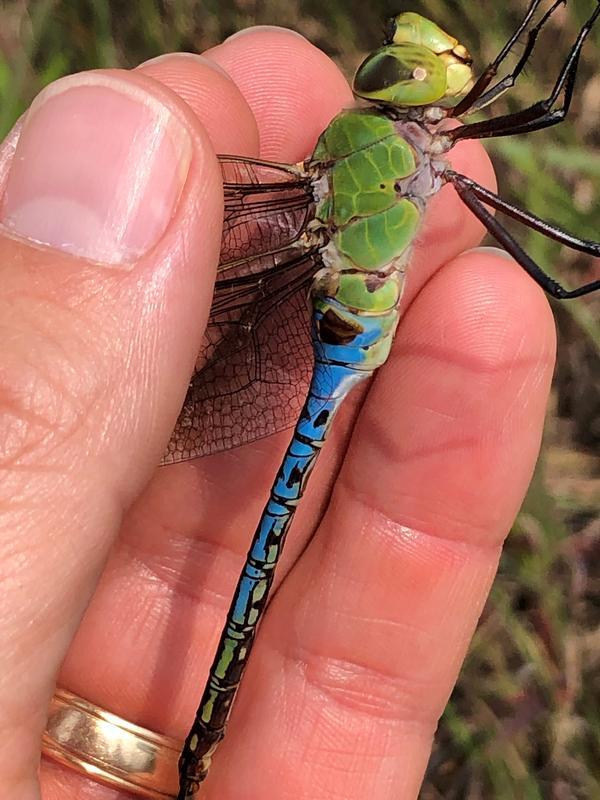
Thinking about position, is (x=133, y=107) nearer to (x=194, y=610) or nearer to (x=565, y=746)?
(x=194, y=610)

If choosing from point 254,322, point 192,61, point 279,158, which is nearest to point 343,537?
point 254,322

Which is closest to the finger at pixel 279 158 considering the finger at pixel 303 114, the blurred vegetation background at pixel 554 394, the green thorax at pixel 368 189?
the finger at pixel 303 114

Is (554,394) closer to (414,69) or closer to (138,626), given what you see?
(414,69)

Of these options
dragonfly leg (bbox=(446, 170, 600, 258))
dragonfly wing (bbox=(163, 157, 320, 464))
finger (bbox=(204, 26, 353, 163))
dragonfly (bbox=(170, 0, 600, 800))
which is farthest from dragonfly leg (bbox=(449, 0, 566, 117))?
finger (bbox=(204, 26, 353, 163))

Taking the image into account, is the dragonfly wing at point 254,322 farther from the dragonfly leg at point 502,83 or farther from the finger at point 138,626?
the dragonfly leg at point 502,83

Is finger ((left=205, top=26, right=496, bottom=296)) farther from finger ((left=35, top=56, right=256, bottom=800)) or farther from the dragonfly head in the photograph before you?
finger ((left=35, top=56, right=256, bottom=800))
